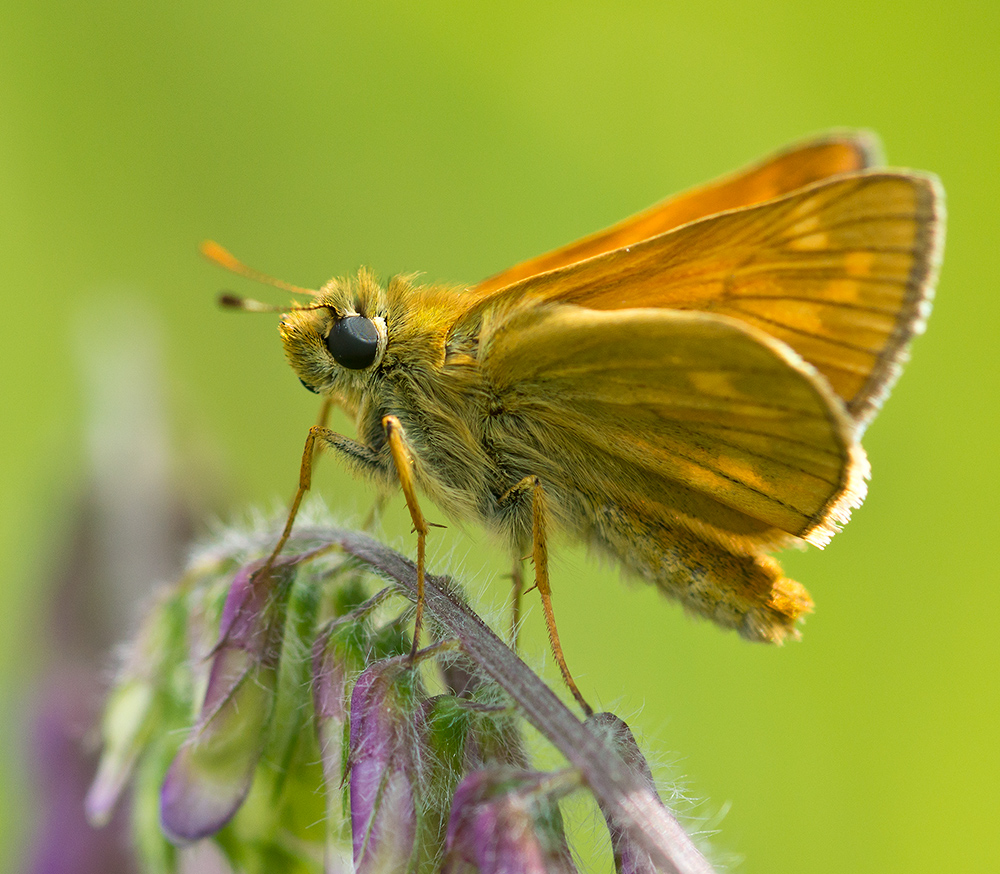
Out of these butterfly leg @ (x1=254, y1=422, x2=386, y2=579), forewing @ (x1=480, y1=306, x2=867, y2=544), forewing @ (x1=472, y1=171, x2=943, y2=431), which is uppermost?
forewing @ (x1=472, y1=171, x2=943, y2=431)

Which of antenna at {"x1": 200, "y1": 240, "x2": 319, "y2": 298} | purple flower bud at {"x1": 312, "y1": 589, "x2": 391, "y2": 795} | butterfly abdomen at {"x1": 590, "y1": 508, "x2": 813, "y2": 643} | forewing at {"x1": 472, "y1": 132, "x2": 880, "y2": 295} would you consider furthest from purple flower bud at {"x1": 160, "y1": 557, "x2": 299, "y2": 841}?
forewing at {"x1": 472, "y1": 132, "x2": 880, "y2": 295}

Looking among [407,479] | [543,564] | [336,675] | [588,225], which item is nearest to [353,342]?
[407,479]

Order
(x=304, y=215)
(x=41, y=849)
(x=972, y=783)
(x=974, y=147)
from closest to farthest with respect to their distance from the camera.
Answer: (x=41, y=849)
(x=972, y=783)
(x=974, y=147)
(x=304, y=215)

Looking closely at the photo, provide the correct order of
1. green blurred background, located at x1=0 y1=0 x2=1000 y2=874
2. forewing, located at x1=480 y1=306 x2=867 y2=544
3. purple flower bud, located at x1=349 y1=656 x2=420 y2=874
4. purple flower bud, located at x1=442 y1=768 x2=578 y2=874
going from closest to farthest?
purple flower bud, located at x1=442 y1=768 x2=578 y2=874
purple flower bud, located at x1=349 y1=656 x2=420 y2=874
forewing, located at x1=480 y1=306 x2=867 y2=544
green blurred background, located at x1=0 y1=0 x2=1000 y2=874

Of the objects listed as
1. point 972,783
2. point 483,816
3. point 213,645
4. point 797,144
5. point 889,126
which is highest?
point 889,126

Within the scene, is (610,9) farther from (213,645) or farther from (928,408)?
(213,645)

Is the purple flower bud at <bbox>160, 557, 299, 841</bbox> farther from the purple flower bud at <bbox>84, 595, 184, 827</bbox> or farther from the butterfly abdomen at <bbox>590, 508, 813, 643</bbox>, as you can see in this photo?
the butterfly abdomen at <bbox>590, 508, 813, 643</bbox>

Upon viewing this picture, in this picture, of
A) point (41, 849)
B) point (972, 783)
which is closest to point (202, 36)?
point (41, 849)
